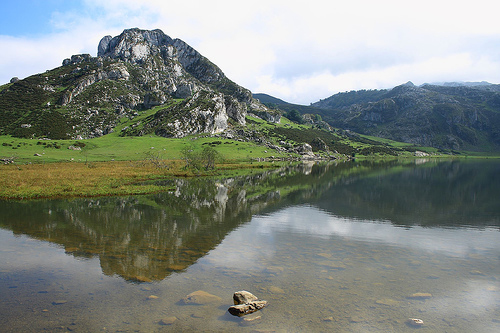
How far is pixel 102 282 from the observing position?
53.6ft

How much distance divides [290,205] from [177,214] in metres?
18.6

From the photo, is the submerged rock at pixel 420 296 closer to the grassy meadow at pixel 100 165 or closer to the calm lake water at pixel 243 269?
the calm lake water at pixel 243 269

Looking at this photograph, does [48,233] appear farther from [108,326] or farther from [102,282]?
[108,326]

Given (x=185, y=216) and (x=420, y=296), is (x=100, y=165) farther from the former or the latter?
(x=420, y=296)

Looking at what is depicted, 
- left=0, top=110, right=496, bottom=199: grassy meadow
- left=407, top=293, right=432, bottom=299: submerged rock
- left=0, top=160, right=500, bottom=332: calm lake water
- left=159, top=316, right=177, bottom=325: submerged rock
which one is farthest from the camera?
left=0, top=110, right=496, bottom=199: grassy meadow

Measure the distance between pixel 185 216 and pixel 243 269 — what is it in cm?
1697

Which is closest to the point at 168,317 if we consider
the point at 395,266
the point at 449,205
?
the point at 395,266

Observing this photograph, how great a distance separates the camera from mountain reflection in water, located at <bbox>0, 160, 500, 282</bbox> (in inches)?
Answer: 828

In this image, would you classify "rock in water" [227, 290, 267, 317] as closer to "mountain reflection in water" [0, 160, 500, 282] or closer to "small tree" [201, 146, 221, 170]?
"mountain reflection in water" [0, 160, 500, 282]

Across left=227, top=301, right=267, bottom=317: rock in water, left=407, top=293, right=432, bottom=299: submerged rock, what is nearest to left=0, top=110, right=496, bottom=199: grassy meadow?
left=227, top=301, right=267, bottom=317: rock in water

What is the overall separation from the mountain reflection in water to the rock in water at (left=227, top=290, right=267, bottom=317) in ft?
18.9

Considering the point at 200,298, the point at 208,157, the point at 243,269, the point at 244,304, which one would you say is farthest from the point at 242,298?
the point at 208,157

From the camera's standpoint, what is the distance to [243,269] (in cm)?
1873

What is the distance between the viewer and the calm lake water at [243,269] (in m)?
12.9
